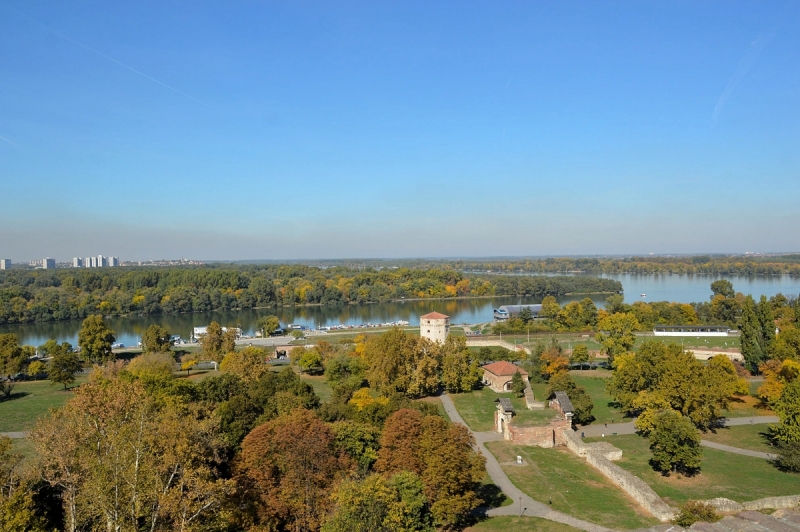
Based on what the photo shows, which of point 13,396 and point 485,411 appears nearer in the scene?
point 485,411

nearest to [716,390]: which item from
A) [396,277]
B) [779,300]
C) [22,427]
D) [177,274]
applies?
[22,427]

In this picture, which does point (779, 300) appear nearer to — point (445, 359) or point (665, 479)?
point (445, 359)

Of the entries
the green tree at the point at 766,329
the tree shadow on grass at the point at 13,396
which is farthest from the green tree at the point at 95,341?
the green tree at the point at 766,329

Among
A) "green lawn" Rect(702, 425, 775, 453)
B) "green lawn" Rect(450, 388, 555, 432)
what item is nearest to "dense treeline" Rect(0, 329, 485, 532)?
"green lawn" Rect(450, 388, 555, 432)

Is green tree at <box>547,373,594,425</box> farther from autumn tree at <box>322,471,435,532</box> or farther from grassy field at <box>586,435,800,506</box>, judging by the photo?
autumn tree at <box>322,471,435,532</box>

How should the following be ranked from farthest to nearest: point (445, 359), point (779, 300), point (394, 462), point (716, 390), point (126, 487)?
point (779, 300)
point (445, 359)
point (716, 390)
point (394, 462)
point (126, 487)

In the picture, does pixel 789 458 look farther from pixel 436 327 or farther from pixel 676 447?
pixel 436 327

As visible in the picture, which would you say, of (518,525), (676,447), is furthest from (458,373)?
(518,525)
